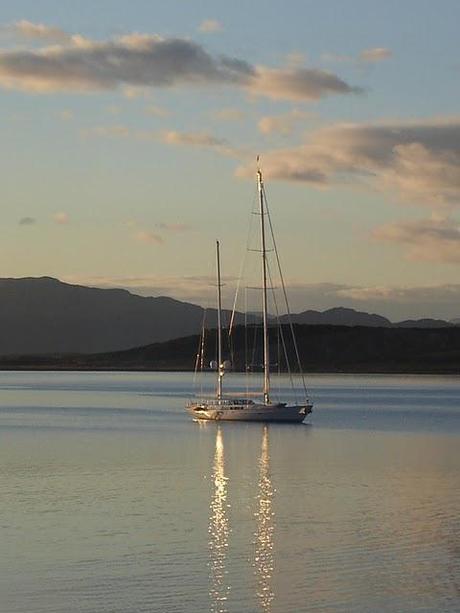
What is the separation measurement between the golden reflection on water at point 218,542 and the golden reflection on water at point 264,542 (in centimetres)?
58

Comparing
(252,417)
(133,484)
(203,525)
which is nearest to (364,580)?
(203,525)

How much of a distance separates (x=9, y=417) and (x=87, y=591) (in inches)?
2109

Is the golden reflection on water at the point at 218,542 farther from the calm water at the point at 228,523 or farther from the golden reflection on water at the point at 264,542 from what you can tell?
the golden reflection on water at the point at 264,542

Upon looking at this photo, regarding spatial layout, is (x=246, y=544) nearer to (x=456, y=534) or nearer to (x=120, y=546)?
(x=120, y=546)

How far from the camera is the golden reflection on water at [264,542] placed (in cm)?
2166

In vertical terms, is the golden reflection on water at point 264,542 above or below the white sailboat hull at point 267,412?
below

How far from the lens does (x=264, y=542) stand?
→ 26.6m

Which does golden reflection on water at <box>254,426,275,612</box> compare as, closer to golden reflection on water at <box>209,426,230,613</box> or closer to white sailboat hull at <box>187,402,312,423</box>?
golden reflection on water at <box>209,426,230,613</box>

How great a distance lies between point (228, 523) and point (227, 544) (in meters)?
2.77

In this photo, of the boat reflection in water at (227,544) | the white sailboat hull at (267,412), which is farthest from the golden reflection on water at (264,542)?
the white sailboat hull at (267,412)

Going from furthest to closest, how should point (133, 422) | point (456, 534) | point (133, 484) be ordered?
point (133, 422) < point (133, 484) < point (456, 534)

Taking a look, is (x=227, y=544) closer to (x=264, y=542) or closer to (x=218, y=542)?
(x=218, y=542)

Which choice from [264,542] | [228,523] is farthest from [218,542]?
[228,523]

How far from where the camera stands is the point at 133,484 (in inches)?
1451
